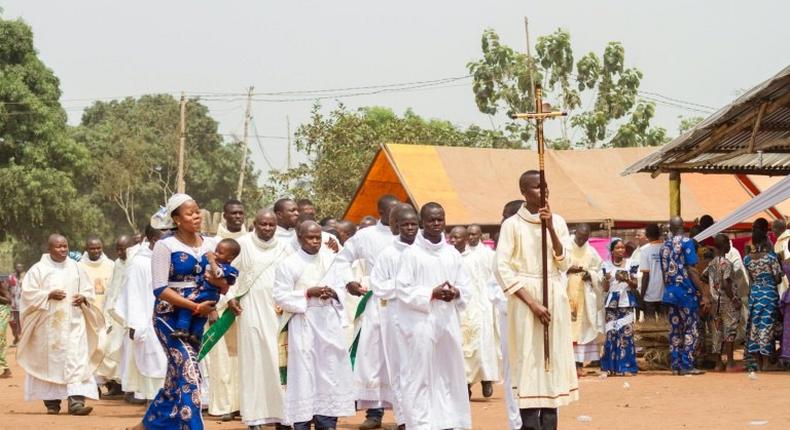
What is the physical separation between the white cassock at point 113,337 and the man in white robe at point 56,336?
2.59ft

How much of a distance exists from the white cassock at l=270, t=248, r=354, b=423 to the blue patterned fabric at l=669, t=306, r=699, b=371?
6991 mm

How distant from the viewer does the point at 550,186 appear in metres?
27.5

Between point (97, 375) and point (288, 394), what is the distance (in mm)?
6305

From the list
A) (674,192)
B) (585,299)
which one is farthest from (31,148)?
(585,299)

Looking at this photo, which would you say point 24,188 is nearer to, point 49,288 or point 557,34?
point 557,34

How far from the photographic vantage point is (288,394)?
10742 millimetres

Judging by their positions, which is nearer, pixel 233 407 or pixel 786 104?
pixel 233 407

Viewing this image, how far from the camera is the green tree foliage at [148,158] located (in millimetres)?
56406

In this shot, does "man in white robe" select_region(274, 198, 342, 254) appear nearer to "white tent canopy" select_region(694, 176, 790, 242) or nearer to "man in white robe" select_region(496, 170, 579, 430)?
→ "man in white robe" select_region(496, 170, 579, 430)

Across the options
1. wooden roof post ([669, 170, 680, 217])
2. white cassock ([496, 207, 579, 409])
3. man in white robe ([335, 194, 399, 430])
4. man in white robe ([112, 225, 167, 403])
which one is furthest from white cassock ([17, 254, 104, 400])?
wooden roof post ([669, 170, 680, 217])

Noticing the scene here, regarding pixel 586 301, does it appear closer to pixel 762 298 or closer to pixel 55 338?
pixel 762 298

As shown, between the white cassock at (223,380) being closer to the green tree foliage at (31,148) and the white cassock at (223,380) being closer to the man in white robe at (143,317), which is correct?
the man in white robe at (143,317)

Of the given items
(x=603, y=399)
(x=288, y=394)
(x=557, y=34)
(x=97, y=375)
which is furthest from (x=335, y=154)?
(x=288, y=394)

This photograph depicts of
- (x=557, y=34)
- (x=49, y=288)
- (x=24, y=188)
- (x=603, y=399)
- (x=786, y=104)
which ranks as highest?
(x=557, y=34)
